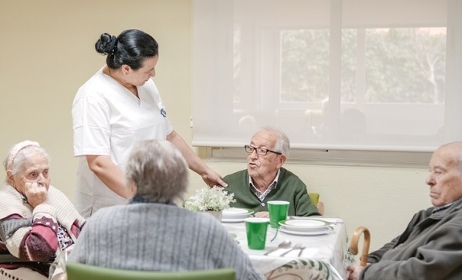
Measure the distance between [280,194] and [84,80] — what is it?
148 cm

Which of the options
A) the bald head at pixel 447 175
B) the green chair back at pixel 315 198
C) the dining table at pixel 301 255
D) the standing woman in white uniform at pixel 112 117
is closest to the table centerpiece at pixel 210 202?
the dining table at pixel 301 255

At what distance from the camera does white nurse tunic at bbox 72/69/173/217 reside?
288 cm

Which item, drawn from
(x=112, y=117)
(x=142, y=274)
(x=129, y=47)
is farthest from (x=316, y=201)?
(x=142, y=274)

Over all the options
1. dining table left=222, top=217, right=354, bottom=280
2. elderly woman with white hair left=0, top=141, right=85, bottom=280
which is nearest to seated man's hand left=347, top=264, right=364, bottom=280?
dining table left=222, top=217, right=354, bottom=280

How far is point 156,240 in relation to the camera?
5.79 ft

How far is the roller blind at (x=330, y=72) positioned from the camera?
3.58 metres

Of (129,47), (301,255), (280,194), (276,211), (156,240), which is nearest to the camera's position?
(156,240)

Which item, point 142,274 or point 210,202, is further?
point 210,202

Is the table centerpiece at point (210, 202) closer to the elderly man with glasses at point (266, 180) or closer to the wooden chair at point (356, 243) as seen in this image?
the wooden chair at point (356, 243)

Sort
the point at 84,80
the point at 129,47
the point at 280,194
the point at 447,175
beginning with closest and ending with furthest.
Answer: the point at 447,175 < the point at 129,47 < the point at 280,194 < the point at 84,80

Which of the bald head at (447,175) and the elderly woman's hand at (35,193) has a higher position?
the bald head at (447,175)

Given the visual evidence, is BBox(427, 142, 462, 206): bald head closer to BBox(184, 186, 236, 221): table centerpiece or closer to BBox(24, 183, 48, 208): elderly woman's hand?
BBox(184, 186, 236, 221): table centerpiece

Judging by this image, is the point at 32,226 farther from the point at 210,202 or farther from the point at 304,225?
the point at 304,225

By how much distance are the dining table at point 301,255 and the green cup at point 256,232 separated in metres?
0.02
